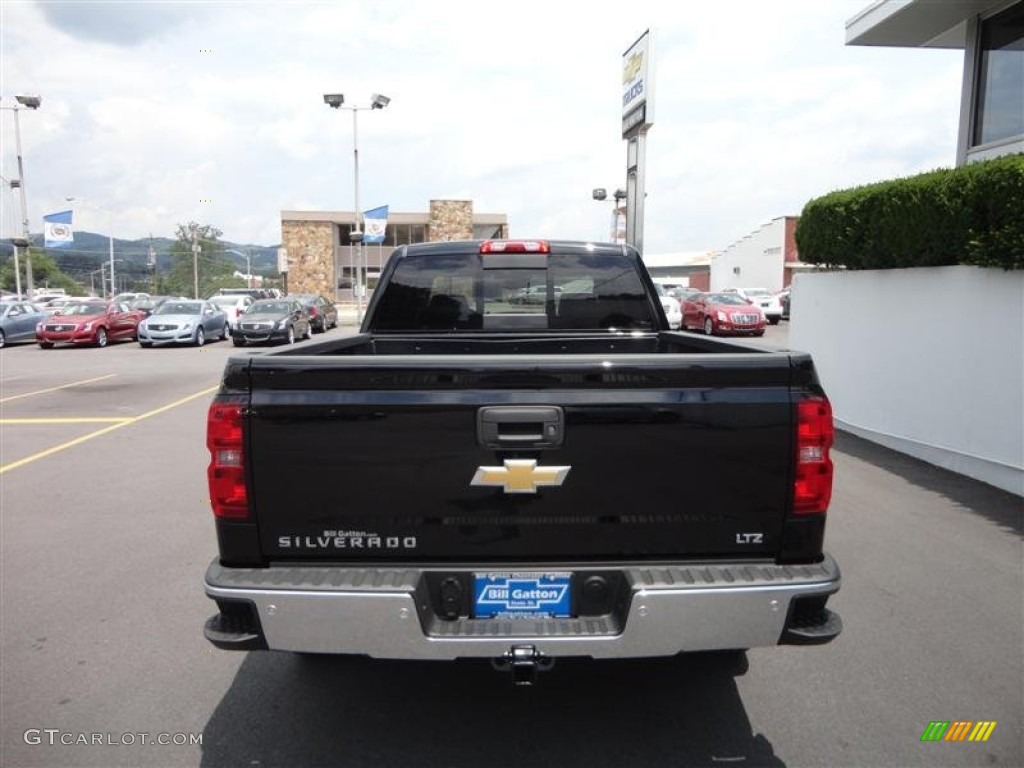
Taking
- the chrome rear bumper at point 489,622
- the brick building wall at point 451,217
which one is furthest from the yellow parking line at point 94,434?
the brick building wall at point 451,217

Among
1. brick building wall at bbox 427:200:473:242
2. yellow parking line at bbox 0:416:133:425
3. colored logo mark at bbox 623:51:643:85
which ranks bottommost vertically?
yellow parking line at bbox 0:416:133:425

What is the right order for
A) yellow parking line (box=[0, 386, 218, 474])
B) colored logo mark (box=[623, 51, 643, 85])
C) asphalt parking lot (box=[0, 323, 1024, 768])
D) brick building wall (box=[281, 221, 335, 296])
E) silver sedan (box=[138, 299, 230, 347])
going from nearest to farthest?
1. asphalt parking lot (box=[0, 323, 1024, 768])
2. yellow parking line (box=[0, 386, 218, 474])
3. colored logo mark (box=[623, 51, 643, 85])
4. silver sedan (box=[138, 299, 230, 347])
5. brick building wall (box=[281, 221, 335, 296])

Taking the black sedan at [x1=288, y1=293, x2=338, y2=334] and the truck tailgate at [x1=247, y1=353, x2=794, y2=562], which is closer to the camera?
the truck tailgate at [x1=247, y1=353, x2=794, y2=562]

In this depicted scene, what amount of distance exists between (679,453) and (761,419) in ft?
1.04

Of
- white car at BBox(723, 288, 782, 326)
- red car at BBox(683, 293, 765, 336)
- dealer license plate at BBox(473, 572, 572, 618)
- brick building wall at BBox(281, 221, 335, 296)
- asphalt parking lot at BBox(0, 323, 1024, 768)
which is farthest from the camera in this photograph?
brick building wall at BBox(281, 221, 335, 296)

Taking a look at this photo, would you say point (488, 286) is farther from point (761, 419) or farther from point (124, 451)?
point (124, 451)

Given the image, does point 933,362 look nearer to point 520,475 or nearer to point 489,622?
point 520,475

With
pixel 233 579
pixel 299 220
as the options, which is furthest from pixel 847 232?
pixel 299 220

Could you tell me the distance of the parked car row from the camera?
24.0m

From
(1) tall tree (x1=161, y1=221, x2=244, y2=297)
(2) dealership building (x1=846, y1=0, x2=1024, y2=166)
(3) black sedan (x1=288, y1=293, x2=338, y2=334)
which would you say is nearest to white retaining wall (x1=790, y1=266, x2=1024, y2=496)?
(2) dealership building (x1=846, y1=0, x2=1024, y2=166)

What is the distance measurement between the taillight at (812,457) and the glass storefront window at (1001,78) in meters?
10.3

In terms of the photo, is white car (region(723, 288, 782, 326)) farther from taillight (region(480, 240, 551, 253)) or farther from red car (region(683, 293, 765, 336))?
taillight (region(480, 240, 551, 253))

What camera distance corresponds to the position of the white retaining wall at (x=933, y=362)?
22.2 ft

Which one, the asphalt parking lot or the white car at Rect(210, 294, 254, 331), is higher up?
the white car at Rect(210, 294, 254, 331)
